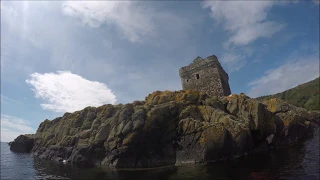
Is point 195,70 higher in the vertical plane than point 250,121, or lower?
higher

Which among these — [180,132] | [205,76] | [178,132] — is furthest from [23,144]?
[180,132]

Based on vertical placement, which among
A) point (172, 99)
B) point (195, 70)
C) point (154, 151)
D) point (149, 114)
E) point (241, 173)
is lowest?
point (241, 173)

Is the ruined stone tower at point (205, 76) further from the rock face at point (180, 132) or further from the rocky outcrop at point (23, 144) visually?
the rocky outcrop at point (23, 144)

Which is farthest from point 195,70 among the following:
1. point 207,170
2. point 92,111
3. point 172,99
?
point 207,170

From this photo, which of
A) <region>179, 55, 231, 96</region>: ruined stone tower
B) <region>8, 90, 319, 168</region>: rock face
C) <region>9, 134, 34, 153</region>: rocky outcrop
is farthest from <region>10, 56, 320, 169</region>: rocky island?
<region>9, 134, 34, 153</region>: rocky outcrop

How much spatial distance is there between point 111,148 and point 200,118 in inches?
591

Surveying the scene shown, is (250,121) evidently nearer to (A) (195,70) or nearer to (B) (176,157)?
(B) (176,157)

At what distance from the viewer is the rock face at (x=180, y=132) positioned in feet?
101

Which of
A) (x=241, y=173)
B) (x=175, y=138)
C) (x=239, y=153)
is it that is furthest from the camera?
(x=175, y=138)

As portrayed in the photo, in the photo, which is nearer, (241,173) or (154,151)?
(241,173)

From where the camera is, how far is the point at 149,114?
1407 inches

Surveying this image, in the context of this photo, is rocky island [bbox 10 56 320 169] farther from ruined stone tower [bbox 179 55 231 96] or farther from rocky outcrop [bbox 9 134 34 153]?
rocky outcrop [bbox 9 134 34 153]

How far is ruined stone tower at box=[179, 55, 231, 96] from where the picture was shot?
5388cm

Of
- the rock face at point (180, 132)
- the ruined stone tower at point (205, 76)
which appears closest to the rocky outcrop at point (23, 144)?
the rock face at point (180, 132)
